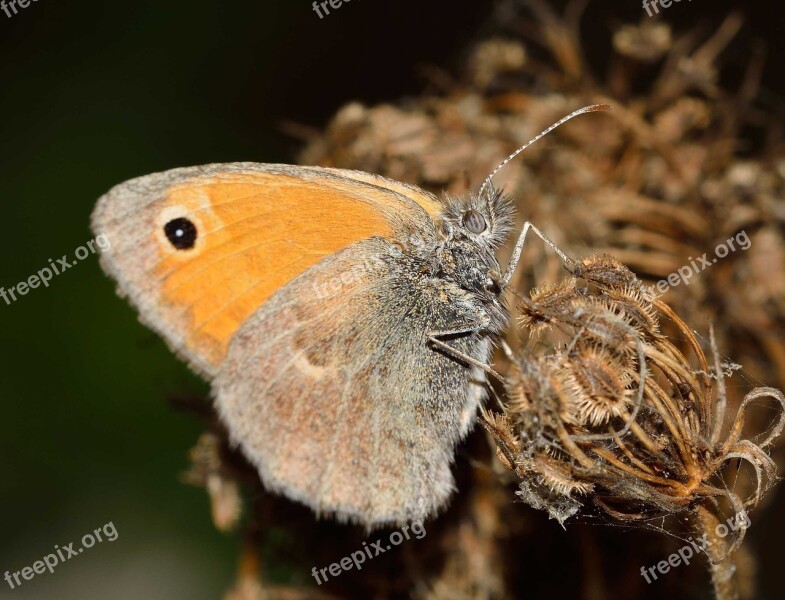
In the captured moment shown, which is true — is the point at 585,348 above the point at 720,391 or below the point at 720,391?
above

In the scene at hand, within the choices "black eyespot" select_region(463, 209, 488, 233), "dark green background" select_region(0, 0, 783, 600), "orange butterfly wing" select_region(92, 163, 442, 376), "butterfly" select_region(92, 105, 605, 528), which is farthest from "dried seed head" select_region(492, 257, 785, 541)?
"dark green background" select_region(0, 0, 783, 600)

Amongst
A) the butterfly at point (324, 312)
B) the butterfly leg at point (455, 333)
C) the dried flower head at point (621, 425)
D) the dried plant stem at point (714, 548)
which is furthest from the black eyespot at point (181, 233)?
the dried plant stem at point (714, 548)

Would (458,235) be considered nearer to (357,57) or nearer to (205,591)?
(357,57)

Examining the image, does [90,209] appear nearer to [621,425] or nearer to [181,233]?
[181,233]

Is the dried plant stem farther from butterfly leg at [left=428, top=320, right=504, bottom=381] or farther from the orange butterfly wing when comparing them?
the orange butterfly wing

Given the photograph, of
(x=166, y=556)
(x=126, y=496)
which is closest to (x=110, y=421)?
(x=126, y=496)

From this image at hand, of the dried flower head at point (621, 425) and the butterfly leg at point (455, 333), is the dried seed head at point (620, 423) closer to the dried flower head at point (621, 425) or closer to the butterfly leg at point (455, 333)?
the dried flower head at point (621, 425)
